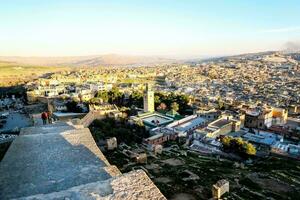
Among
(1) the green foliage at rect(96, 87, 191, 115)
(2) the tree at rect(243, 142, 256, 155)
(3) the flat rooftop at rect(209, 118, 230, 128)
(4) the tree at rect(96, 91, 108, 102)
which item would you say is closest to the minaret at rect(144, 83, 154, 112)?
(1) the green foliage at rect(96, 87, 191, 115)

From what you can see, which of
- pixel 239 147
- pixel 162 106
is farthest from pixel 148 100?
pixel 239 147

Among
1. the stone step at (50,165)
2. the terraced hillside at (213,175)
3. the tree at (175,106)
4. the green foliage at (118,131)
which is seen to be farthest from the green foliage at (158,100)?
the stone step at (50,165)

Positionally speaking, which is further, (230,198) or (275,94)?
(275,94)

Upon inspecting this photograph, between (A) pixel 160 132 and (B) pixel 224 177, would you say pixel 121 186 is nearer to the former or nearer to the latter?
(B) pixel 224 177

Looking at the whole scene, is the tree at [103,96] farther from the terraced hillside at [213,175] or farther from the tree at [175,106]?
the terraced hillside at [213,175]

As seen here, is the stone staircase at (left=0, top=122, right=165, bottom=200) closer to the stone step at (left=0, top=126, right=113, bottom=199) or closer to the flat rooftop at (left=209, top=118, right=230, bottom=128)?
the stone step at (left=0, top=126, right=113, bottom=199)

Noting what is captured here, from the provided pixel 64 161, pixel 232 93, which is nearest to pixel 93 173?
pixel 64 161

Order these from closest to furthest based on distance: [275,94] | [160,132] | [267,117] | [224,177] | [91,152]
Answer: [91,152] < [224,177] < [160,132] < [267,117] < [275,94]
